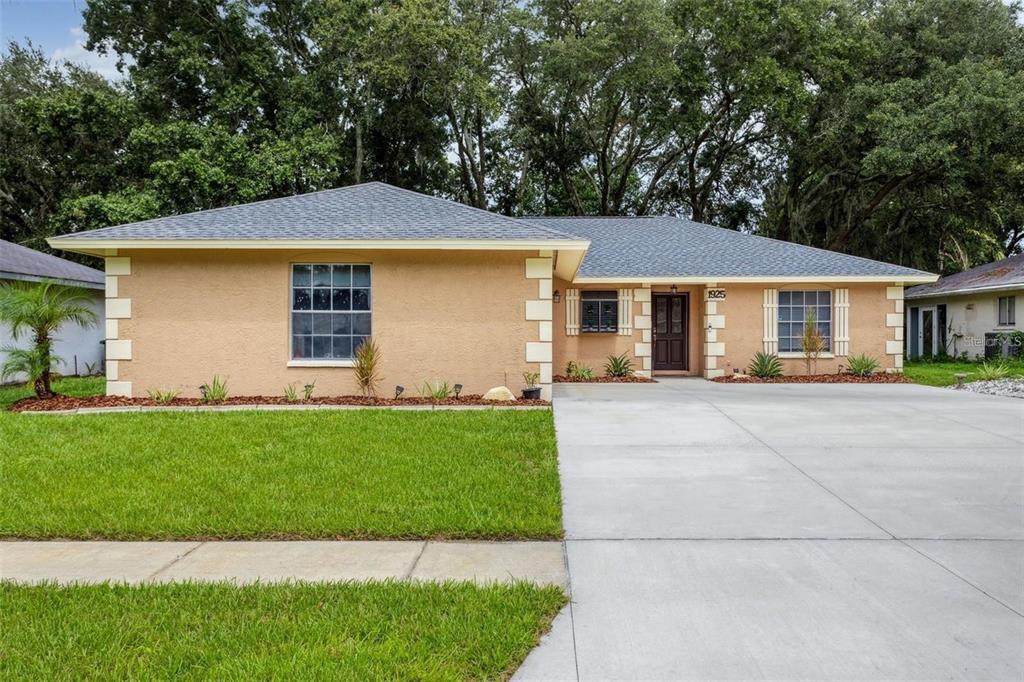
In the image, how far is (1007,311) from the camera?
19.4 m

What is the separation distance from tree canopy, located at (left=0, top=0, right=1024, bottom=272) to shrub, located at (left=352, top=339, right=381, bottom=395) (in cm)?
1246

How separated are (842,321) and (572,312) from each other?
6.66 metres

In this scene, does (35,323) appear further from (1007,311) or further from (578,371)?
(1007,311)

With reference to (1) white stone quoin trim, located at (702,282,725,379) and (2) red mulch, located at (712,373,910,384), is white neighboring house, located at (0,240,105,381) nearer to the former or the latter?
(1) white stone quoin trim, located at (702,282,725,379)

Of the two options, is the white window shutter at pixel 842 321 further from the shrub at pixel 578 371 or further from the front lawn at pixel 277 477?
the front lawn at pixel 277 477

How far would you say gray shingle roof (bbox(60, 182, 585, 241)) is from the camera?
10.0 m

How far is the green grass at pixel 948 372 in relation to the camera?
562 inches

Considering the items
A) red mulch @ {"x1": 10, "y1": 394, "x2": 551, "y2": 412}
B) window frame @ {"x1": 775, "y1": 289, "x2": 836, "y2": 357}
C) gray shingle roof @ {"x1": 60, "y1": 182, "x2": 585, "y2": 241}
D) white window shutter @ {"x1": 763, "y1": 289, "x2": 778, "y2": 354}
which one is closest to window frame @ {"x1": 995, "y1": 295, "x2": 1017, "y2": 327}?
window frame @ {"x1": 775, "y1": 289, "x2": 836, "y2": 357}

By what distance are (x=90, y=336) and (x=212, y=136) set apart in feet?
25.2

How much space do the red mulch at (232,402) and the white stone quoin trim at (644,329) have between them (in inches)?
239

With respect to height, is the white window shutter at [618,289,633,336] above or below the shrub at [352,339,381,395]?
above

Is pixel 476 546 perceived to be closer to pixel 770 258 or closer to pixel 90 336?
pixel 770 258

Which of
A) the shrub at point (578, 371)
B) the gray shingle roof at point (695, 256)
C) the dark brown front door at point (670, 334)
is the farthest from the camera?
the dark brown front door at point (670, 334)

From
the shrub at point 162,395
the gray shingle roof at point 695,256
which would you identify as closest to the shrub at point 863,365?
the gray shingle roof at point 695,256
